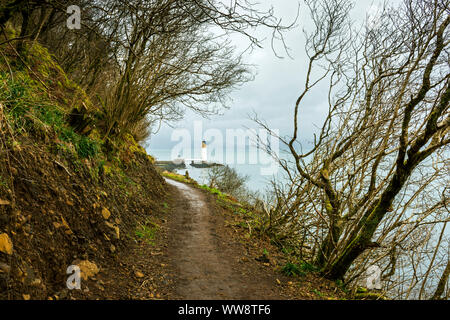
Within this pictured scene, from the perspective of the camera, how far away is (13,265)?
210 cm

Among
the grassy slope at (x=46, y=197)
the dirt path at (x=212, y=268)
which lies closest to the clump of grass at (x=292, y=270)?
the dirt path at (x=212, y=268)

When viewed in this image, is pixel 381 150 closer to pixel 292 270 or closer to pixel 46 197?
pixel 292 270

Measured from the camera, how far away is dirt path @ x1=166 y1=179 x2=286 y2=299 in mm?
3568

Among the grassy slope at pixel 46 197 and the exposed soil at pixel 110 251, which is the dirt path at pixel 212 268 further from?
the grassy slope at pixel 46 197

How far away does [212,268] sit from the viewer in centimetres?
433

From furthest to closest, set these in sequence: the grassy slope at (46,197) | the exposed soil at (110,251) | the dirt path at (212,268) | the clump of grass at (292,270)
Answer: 1. the clump of grass at (292,270)
2. the dirt path at (212,268)
3. the exposed soil at (110,251)
4. the grassy slope at (46,197)

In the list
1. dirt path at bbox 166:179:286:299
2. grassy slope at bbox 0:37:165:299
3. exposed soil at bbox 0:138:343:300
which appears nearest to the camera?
grassy slope at bbox 0:37:165:299

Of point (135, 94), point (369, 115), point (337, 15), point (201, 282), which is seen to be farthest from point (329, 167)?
point (135, 94)

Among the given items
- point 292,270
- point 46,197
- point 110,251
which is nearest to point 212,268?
point 292,270

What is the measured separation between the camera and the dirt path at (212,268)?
3.57m

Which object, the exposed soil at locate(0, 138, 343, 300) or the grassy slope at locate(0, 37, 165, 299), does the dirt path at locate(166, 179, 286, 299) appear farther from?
the grassy slope at locate(0, 37, 165, 299)

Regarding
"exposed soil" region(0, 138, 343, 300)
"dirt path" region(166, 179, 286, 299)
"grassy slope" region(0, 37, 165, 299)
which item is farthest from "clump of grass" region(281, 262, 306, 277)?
"grassy slope" region(0, 37, 165, 299)

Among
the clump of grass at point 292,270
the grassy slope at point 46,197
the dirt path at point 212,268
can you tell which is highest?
the grassy slope at point 46,197
